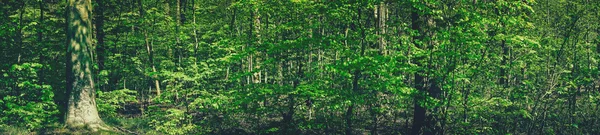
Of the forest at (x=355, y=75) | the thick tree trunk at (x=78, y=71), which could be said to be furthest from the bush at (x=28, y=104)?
the thick tree trunk at (x=78, y=71)

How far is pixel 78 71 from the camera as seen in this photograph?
25.4ft

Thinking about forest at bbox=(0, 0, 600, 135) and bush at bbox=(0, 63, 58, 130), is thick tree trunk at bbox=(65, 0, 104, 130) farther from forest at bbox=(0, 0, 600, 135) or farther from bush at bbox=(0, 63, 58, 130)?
bush at bbox=(0, 63, 58, 130)

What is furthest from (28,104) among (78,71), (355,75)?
(355,75)

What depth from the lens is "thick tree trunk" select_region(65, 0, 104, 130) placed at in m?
7.71

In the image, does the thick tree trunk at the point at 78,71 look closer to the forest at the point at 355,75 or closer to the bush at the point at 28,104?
the forest at the point at 355,75

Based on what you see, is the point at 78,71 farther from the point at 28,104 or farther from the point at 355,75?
the point at 355,75

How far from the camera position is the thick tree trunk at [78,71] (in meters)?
7.71

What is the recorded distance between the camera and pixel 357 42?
9.48 m

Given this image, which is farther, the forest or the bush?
the bush

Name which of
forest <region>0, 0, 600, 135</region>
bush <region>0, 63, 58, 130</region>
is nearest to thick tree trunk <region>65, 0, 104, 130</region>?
forest <region>0, 0, 600, 135</region>

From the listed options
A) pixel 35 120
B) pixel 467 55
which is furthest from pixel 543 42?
pixel 35 120

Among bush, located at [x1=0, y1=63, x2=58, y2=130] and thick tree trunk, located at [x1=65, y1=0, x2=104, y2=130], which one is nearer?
thick tree trunk, located at [x1=65, y1=0, x2=104, y2=130]

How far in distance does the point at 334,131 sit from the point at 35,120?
8685 mm

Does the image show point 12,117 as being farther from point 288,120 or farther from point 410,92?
point 410,92
